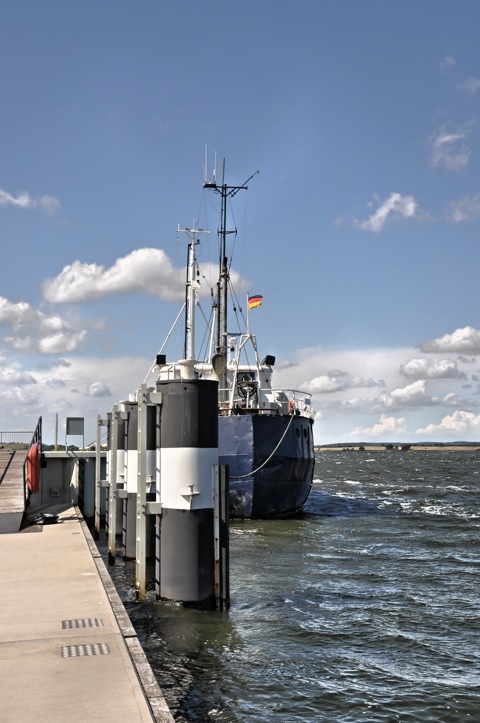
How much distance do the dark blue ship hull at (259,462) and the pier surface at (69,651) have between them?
1503 centimetres

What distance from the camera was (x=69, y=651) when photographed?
6.59m

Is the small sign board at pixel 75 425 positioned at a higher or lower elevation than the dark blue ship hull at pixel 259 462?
higher

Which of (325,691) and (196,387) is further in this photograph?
(196,387)

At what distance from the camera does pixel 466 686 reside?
7.93 meters

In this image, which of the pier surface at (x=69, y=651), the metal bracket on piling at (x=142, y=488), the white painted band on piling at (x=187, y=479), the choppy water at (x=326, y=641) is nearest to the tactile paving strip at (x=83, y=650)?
the pier surface at (x=69, y=651)

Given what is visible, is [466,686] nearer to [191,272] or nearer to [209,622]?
[209,622]

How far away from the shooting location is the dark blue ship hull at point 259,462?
1016 inches

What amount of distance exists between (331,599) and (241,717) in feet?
18.2

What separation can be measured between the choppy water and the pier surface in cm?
85

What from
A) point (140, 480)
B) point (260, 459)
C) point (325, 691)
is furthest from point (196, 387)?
point (260, 459)

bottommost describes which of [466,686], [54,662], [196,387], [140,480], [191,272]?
[466,686]

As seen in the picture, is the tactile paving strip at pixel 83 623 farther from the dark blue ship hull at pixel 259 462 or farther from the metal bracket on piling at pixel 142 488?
the dark blue ship hull at pixel 259 462

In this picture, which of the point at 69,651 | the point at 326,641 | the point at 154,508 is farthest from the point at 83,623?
the point at 326,641

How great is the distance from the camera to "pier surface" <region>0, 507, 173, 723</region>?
5.30 m
